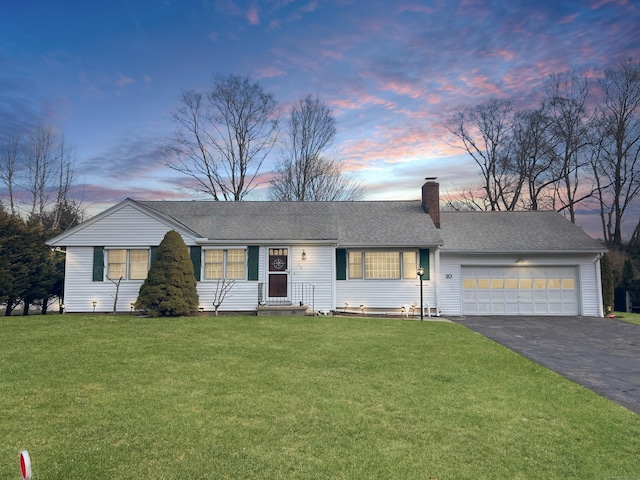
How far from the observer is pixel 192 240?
1634 cm

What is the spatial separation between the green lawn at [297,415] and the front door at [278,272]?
22.8 ft

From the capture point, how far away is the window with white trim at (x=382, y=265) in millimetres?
17188

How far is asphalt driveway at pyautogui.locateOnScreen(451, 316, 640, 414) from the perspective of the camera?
7293mm

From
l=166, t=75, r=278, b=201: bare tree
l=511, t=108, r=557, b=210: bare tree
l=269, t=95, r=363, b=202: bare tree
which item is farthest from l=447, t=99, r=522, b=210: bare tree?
l=166, t=75, r=278, b=201: bare tree

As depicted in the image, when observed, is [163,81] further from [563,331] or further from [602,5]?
[563,331]

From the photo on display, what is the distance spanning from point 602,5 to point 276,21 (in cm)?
1150

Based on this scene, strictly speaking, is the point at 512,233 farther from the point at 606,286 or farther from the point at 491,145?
the point at 491,145

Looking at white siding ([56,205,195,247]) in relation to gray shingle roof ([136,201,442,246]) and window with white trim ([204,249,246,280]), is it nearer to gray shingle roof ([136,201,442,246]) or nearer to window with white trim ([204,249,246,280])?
gray shingle roof ([136,201,442,246])

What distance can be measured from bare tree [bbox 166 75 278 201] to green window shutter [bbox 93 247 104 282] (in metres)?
14.9

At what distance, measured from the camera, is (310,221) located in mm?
18375

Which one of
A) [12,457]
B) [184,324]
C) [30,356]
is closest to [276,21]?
[184,324]

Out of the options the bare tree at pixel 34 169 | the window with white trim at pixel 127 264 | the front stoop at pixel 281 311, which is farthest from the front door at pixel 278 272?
the bare tree at pixel 34 169

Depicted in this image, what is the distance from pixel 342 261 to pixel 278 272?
2.82 meters

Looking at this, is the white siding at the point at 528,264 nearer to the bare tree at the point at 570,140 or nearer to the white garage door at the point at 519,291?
the white garage door at the point at 519,291
